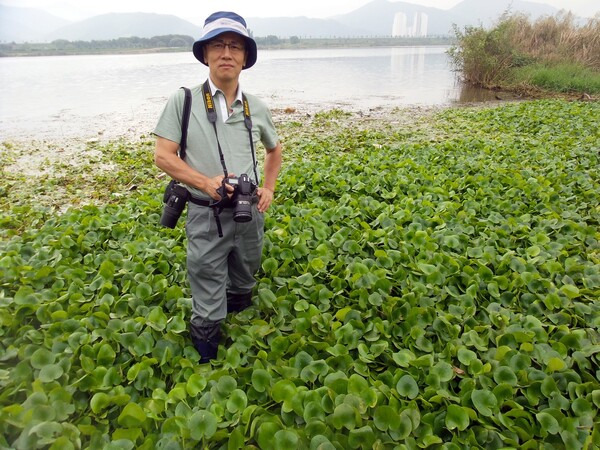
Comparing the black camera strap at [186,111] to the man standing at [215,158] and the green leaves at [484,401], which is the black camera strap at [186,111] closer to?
the man standing at [215,158]

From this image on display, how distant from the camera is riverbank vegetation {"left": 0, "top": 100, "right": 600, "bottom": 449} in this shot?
1947 mm

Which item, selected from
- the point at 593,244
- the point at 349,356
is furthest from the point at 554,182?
the point at 349,356

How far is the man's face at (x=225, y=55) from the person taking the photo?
2.17m

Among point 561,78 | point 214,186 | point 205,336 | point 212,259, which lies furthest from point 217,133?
point 561,78

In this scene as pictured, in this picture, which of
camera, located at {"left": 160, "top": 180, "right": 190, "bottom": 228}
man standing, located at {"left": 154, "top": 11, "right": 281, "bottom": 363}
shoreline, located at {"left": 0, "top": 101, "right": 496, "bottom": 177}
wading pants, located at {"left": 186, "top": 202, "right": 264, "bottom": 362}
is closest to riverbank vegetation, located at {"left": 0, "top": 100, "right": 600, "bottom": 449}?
wading pants, located at {"left": 186, "top": 202, "right": 264, "bottom": 362}

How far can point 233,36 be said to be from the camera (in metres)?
2.18

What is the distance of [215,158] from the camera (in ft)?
7.41

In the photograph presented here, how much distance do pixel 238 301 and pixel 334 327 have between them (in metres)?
0.68

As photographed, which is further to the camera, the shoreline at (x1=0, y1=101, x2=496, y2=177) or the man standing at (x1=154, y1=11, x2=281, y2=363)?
the shoreline at (x1=0, y1=101, x2=496, y2=177)

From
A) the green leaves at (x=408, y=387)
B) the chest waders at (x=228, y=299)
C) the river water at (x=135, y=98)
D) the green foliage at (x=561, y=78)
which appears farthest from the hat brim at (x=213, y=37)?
the green foliage at (x=561, y=78)

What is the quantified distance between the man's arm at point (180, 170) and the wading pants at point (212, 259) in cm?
17

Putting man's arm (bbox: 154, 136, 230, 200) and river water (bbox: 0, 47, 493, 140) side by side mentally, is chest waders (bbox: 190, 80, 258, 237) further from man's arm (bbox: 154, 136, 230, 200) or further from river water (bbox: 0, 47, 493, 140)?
river water (bbox: 0, 47, 493, 140)

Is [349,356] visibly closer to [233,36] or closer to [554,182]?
[233,36]

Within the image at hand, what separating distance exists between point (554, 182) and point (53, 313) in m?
5.07
